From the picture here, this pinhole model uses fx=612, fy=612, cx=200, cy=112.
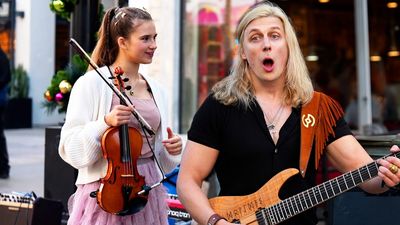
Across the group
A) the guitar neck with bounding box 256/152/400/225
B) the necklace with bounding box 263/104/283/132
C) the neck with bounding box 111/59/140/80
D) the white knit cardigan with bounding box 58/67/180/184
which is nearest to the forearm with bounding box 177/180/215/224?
A: the guitar neck with bounding box 256/152/400/225

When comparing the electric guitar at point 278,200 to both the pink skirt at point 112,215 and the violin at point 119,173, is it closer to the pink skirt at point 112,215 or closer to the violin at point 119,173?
the violin at point 119,173

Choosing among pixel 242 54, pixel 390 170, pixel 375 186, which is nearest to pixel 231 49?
pixel 242 54

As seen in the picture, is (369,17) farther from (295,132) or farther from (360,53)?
(295,132)

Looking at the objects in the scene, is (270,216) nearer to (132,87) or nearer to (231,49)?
(132,87)

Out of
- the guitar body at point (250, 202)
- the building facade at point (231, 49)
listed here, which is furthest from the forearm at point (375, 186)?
the building facade at point (231, 49)

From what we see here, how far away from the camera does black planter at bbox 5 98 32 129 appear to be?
17.1 m

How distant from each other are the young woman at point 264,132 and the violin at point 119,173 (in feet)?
1.66

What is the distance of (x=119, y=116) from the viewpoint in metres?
2.94

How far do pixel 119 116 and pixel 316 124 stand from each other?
3.13ft

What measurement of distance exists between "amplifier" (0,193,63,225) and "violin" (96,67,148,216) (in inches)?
66.5

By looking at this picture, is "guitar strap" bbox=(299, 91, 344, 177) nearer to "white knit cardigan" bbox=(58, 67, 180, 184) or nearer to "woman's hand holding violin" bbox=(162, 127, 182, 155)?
"woman's hand holding violin" bbox=(162, 127, 182, 155)

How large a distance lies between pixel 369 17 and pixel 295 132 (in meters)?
10.5

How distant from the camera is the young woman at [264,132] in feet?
8.26

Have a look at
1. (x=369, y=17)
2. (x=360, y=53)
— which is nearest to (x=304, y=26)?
(x=369, y=17)
